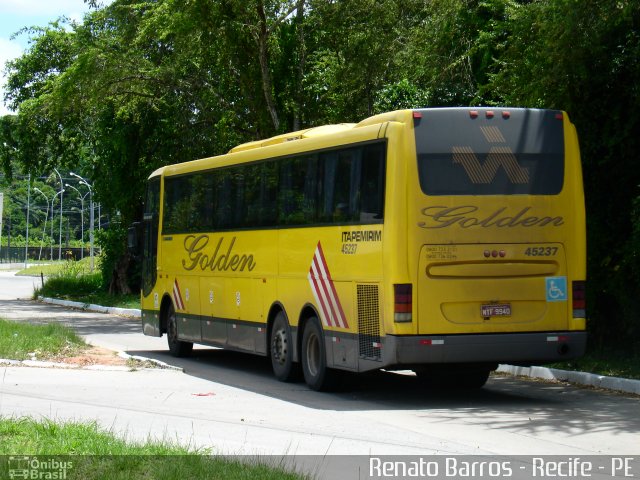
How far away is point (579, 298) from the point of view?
13.8 meters

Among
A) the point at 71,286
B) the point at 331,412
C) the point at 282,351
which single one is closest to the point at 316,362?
the point at 282,351

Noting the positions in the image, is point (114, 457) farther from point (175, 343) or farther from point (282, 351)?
point (175, 343)

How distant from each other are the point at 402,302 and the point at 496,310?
46.0 inches

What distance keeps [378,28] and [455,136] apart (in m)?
15.3

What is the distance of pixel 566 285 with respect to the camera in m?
13.7

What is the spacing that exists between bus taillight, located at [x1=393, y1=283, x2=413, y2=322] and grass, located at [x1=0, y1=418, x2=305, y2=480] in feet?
14.1

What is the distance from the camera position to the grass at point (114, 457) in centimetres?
779

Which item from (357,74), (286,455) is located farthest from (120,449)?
(357,74)

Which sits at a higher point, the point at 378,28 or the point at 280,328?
the point at 378,28

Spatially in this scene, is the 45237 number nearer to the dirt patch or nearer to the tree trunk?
the dirt patch

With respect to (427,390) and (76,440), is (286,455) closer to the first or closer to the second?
(76,440)

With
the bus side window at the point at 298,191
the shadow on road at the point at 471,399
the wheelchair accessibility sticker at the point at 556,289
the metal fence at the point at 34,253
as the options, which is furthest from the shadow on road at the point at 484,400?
the metal fence at the point at 34,253

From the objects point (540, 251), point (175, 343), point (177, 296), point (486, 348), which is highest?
point (540, 251)

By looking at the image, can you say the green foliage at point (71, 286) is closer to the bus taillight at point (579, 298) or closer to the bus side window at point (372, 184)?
the bus side window at point (372, 184)
